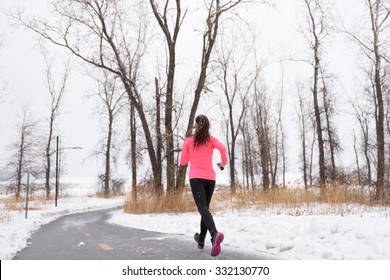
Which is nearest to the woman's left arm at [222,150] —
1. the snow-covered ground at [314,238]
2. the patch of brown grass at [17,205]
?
the snow-covered ground at [314,238]

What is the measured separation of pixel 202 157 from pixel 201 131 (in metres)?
0.39

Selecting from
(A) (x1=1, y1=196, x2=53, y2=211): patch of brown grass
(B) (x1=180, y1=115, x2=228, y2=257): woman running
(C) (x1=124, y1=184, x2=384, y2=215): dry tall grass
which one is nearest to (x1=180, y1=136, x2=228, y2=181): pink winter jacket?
(B) (x1=180, y1=115, x2=228, y2=257): woman running

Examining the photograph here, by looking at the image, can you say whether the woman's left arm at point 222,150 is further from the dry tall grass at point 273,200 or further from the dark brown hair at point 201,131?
the dry tall grass at point 273,200

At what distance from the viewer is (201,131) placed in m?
5.31

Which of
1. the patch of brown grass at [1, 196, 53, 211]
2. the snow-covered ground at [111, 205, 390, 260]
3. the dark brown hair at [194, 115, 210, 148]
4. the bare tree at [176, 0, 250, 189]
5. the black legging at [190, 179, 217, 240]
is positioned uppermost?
the bare tree at [176, 0, 250, 189]

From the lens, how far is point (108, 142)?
40.0 meters

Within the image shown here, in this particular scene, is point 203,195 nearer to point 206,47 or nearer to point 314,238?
point 314,238

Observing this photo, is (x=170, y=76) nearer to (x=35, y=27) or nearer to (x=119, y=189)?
(x=35, y=27)

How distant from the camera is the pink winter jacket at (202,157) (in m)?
5.27

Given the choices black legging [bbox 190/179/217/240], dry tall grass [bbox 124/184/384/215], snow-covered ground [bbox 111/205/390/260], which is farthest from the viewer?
dry tall grass [bbox 124/184/384/215]

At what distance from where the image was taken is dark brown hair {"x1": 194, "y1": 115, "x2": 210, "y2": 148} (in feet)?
17.4

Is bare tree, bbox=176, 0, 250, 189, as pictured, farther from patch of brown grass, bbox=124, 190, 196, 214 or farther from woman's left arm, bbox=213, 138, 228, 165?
woman's left arm, bbox=213, 138, 228, 165

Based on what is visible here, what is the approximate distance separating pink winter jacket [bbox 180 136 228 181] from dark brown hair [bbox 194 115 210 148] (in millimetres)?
70

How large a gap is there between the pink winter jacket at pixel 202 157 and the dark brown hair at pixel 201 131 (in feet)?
0.23
